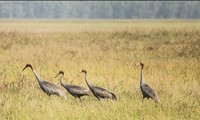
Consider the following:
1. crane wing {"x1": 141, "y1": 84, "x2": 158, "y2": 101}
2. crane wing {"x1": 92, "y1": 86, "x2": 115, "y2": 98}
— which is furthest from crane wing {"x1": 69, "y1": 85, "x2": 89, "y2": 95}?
crane wing {"x1": 141, "y1": 84, "x2": 158, "y2": 101}

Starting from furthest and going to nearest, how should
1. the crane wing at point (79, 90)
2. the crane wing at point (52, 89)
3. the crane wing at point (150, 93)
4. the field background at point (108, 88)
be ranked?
the crane wing at point (52, 89), the crane wing at point (79, 90), the crane wing at point (150, 93), the field background at point (108, 88)

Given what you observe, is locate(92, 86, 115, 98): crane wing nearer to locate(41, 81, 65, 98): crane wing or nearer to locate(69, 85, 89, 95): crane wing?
locate(69, 85, 89, 95): crane wing

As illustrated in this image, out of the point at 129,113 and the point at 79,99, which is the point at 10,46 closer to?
the point at 79,99

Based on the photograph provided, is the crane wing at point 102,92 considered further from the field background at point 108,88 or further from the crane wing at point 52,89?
the crane wing at point 52,89

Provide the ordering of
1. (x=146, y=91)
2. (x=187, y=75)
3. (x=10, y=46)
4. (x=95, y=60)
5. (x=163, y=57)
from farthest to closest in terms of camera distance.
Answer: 1. (x=10, y=46)
2. (x=163, y=57)
3. (x=95, y=60)
4. (x=187, y=75)
5. (x=146, y=91)

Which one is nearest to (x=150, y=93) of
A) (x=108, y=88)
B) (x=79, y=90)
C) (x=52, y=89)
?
(x=79, y=90)

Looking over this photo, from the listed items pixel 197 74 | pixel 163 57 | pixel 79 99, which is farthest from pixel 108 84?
pixel 163 57

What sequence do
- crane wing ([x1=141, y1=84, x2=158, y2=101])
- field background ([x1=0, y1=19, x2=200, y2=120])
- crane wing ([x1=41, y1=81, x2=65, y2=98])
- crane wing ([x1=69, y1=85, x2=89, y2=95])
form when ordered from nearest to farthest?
field background ([x1=0, y1=19, x2=200, y2=120]) → crane wing ([x1=141, y1=84, x2=158, y2=101]) → crane wing ([x1=69, y1=85, x2=89, y2=95]) → crane wing ([x1=41, y1=81, x2=65, y2=98])

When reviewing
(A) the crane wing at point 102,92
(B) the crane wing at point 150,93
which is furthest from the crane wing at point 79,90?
(B) the crane wing at point 150,93

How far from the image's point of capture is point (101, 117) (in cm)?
1000

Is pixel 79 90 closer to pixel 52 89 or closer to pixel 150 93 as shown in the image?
pixel 52 89

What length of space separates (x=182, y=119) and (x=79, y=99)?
113 inches

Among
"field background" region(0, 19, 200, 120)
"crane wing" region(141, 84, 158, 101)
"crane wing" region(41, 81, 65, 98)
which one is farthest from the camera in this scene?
"crane wing" region(41, 81, 65, 98)

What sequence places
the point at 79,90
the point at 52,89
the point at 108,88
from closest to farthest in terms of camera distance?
the point at 79,90
the point at 52,89
the point at 108,88
